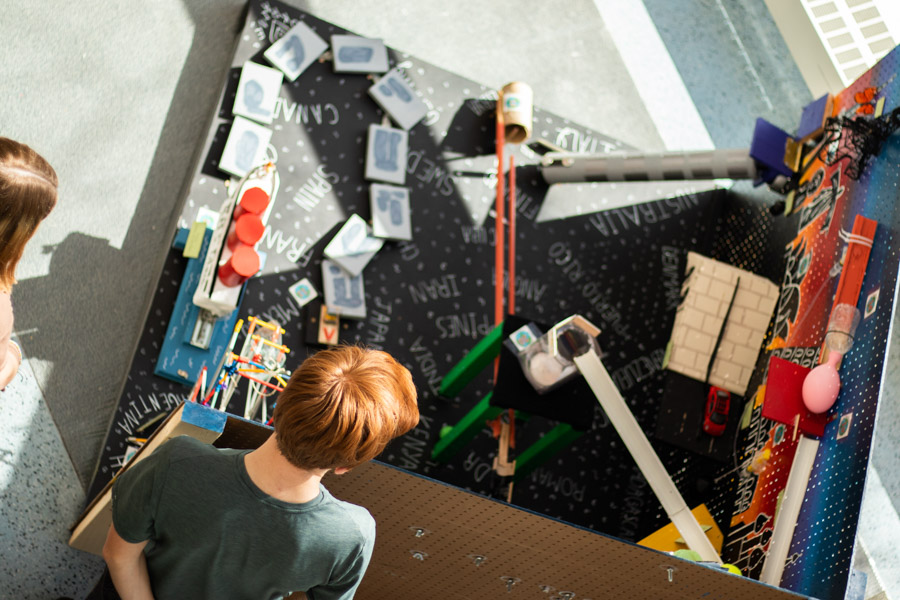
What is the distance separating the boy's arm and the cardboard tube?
9.53 feet

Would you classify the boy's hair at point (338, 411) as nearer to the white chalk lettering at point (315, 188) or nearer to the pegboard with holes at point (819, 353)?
the pegboard with holes at point (819, 353)

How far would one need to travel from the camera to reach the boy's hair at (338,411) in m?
1.65

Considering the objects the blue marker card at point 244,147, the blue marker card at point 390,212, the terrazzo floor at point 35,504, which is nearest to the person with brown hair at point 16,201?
the terrazzo floor at point 35,504

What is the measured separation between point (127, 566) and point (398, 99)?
2.88m

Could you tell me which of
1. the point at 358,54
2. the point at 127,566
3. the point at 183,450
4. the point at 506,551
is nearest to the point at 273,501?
the point at 183,450

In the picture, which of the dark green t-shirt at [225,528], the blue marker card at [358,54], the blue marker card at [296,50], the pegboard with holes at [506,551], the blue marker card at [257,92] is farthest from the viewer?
the blue marker card at [358,54]

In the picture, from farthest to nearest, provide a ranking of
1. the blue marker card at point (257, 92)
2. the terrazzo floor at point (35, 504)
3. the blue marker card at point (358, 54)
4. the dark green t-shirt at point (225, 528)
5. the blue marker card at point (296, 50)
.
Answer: the blue marker card at point (358, 54) < the blue marker card at point (296, 50) < the blue marker card at point (257, 92) < the terrazzo floor at point (35, 504) < the dark green t-shirt at point (225, 528)

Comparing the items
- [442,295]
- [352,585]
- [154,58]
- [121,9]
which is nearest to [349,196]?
[442,295]

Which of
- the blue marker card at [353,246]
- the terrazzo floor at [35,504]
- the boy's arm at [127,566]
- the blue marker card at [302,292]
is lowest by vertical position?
the terrazzo floor at [35,504]

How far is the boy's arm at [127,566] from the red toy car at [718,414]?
2.61m

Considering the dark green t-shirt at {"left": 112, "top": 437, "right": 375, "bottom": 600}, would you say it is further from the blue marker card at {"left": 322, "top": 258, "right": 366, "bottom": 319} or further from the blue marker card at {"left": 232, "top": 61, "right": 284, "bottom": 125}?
the blue marker card at {"left": 232, "top": 61, "right": 284, "bottom": 125}

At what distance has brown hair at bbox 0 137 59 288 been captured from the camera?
212 centimetres

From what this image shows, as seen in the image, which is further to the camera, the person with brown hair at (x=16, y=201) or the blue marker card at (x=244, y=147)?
the blue marker card at (x=244, y=147)

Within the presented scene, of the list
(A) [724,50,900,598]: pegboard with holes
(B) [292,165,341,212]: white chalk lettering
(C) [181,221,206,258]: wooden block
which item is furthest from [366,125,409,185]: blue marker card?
(A) [724,50,900,598]: pegboard with holes
